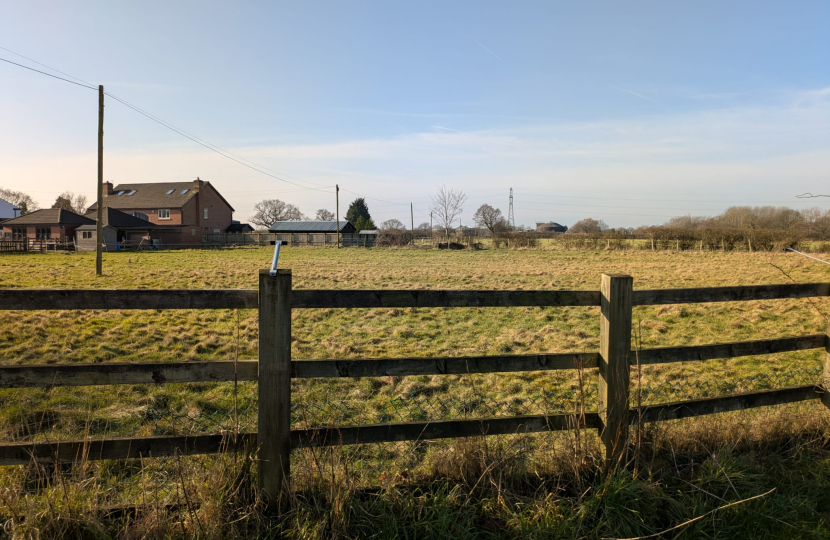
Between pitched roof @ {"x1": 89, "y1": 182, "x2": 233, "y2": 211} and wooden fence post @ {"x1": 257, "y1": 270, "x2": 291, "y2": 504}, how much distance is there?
68063 millimetres

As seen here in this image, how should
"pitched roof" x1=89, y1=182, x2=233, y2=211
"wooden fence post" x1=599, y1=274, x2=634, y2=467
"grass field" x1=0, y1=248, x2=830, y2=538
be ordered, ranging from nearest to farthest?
1. "grass field" x1=0, y1=248, x2=830, y2=538
2. "wooden fence post" x1=599, y1=274, x2=634, y2=467
3. "pitched roof" x1=89, y1=182, x2=233, y2=211

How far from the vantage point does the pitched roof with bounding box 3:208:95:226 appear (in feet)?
175

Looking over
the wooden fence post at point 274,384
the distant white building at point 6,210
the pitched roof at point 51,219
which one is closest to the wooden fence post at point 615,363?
the wooden fence post at point 274,384

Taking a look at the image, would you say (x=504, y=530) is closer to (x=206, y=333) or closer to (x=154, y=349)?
(x=154, y=349)

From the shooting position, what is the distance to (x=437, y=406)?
5656 mm

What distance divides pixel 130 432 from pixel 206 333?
15.7 feet

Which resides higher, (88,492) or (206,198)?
(206,198)

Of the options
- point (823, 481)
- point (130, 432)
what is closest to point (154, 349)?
point (130, 432)

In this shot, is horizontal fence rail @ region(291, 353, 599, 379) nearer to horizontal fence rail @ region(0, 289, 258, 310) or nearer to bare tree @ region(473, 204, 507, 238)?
A: horizontal fence rail @ region(0, 289, 258, 310)

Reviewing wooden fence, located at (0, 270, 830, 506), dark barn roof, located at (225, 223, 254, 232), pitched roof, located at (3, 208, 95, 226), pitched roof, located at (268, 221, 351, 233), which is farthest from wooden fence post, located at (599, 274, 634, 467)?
dark barn roof, located at (225, 223, 254, 232)

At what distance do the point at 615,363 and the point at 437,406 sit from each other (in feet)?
8.70

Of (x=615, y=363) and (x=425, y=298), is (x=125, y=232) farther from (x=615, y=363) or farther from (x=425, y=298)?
(x=615, y=363)

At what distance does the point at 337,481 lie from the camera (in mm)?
3092

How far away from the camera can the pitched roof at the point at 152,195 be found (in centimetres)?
6550
